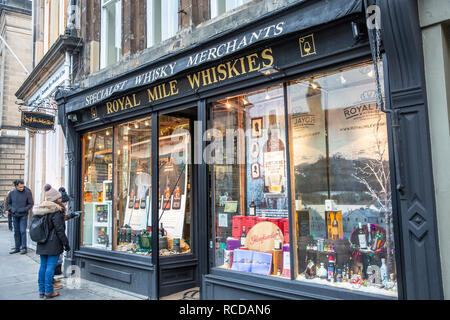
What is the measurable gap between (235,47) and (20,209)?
9.28 m

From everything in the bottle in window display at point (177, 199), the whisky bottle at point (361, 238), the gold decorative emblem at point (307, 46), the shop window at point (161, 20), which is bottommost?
the whisky bottle at point (361, 238)

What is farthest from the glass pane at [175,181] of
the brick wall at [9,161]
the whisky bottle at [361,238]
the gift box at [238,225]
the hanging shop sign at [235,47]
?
the brick wall at [9,161]

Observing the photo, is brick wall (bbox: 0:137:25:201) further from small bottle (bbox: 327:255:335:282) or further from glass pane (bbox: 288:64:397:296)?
small bottle (bbox: 327:255:335:282)

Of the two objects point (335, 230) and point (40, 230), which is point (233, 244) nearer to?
point (335, 230)

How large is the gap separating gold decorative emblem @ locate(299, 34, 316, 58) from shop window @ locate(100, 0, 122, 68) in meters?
5.51

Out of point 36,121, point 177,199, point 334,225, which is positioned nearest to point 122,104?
point 177,199

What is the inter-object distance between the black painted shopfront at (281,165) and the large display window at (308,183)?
0.8 inches

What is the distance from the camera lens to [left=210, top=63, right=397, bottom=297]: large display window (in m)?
4.80

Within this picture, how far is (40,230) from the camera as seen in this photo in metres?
6.31

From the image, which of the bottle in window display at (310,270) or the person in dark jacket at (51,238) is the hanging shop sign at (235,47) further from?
the bottle in window display at (310,270)

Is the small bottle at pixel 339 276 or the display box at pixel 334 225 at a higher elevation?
the display box at pixel 334 225

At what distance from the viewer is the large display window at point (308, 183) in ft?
15.8

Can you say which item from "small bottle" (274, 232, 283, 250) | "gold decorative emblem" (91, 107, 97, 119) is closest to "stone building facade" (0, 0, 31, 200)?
"gold decorative emblem" (91, 107, 97, 119)

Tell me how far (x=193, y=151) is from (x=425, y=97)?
5005mm
